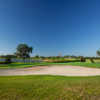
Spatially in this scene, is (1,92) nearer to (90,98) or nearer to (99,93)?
(90,98)

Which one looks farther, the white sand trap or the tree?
the tree

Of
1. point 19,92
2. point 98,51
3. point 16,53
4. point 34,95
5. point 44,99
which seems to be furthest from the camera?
point 16,53

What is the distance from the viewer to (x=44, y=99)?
2857 millimetres

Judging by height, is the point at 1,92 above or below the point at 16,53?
below

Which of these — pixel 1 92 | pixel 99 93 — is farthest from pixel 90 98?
pixel 1 92

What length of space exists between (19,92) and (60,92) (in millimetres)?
1782

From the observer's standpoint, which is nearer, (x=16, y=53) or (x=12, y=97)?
(x=12, y=97)

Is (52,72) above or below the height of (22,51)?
below

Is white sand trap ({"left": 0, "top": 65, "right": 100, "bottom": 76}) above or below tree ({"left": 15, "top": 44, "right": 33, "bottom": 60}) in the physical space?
below

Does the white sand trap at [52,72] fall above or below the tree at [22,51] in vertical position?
below

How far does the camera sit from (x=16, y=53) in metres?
48.2

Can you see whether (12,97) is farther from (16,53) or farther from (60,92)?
(16,53)

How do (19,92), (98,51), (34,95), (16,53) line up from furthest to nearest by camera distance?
(16,53) < (98,51) < (19,92) < (34,95)

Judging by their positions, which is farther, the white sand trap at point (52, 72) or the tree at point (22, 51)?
the tree at point (22, 51)
